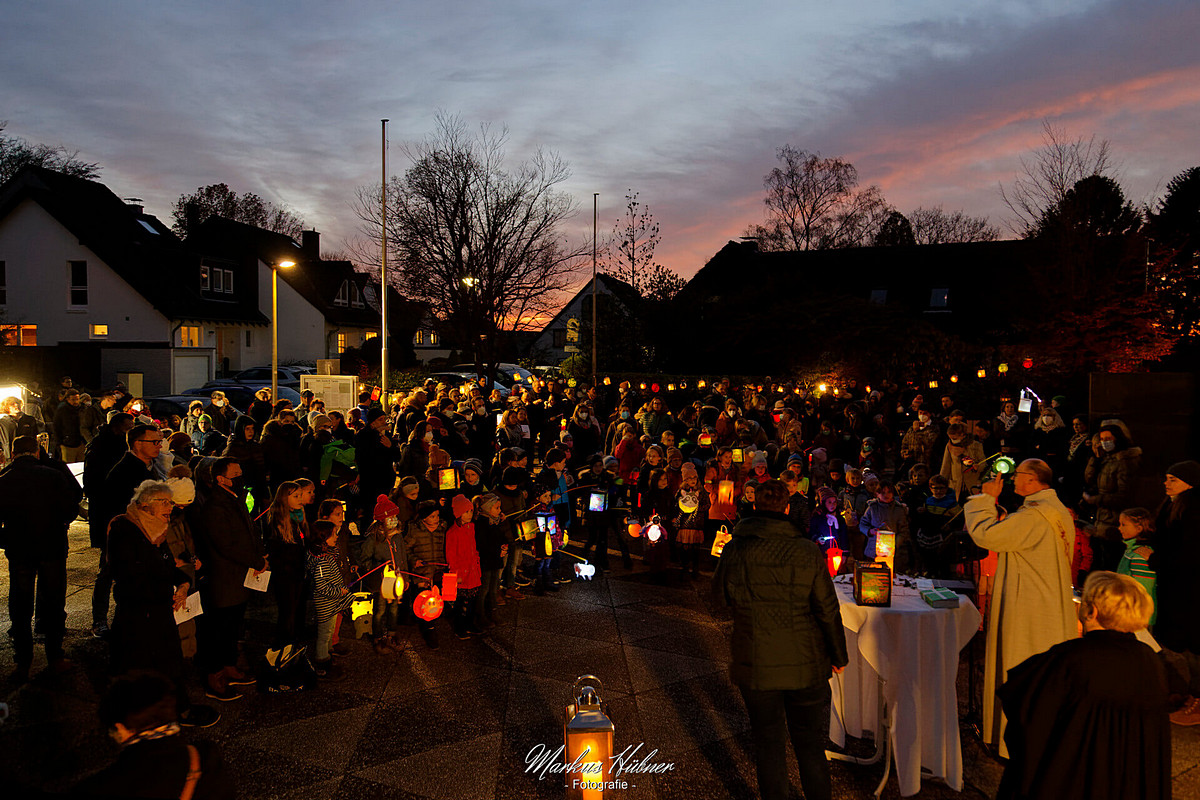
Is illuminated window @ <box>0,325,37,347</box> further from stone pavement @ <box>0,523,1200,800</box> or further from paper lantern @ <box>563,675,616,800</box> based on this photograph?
paper lantern @ <box>563,675,616,800</box>

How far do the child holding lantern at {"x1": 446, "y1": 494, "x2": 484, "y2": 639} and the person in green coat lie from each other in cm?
363

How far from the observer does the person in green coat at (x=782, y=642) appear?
14.0 feet

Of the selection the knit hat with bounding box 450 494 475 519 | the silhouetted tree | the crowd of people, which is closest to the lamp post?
the crowd of people

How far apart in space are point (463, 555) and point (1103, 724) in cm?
546

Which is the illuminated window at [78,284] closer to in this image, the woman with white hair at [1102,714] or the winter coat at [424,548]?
the winter coat at [424,548]

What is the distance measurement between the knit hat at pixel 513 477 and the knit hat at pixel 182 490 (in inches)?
128

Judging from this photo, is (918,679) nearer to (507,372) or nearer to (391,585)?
(391,585)

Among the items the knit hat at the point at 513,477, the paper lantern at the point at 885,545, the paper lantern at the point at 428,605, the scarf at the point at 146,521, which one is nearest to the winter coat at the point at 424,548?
the paper lantern at the point at 428,605

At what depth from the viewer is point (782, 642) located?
4.25 metres

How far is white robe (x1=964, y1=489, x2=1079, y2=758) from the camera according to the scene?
16.4 ft

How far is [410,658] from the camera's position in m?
7.07

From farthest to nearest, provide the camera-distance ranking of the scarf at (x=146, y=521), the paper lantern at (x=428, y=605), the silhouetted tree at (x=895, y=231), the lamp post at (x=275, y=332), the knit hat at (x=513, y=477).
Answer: the silhouetted tree at (x=895, y=231) → the lamp post at (x=275, y=332) → the knit hat at (x=513, y=477) → the paper lantern at (x=428, y=605) → the scarf at (x=146, y=521)

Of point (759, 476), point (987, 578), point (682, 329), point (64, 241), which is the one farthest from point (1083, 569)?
point (64, 241)

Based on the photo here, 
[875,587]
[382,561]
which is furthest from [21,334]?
[875,587]
